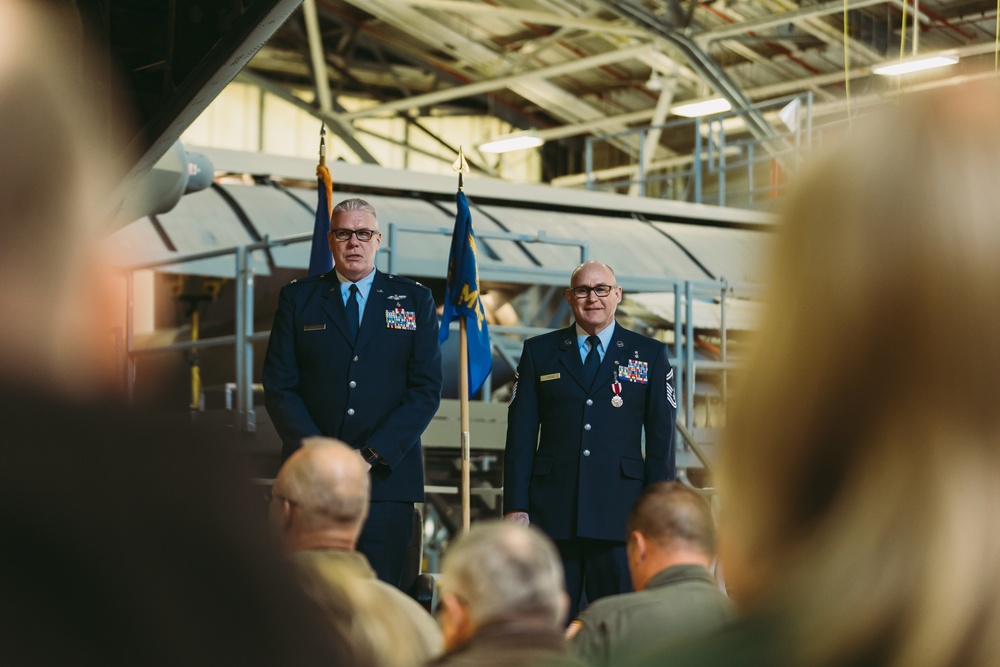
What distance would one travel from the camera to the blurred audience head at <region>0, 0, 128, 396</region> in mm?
708

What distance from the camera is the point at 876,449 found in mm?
972

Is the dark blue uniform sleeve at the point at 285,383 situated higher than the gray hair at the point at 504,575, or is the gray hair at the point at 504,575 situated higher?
the dark blue uniform sleeve at the point at 285,383

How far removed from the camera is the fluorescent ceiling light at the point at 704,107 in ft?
66.4

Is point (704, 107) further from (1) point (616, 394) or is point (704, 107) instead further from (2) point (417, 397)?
(2) point (417, 397)

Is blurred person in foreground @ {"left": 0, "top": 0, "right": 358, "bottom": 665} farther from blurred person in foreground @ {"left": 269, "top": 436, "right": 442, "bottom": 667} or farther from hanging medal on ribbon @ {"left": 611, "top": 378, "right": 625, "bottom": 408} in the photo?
hanging medal on ribbon @ {"left": 611, "top": 378, "right": 625, "bottom": 408}

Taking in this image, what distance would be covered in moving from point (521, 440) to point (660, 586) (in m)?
2.77

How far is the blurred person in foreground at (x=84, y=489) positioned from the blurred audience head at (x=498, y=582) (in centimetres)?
136

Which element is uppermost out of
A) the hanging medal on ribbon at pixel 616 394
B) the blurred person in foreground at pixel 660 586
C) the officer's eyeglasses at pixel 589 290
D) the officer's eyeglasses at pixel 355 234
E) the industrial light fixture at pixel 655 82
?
the industrial light fixture at pixel 655 82

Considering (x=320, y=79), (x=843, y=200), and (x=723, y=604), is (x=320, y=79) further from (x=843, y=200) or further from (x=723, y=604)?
(x=843, y=200)

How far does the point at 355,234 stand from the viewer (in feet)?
18.0

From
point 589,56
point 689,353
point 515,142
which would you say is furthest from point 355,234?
point 589,56

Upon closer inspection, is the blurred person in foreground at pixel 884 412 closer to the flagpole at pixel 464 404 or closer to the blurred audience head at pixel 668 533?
the blurred audience head at pixel 668 533

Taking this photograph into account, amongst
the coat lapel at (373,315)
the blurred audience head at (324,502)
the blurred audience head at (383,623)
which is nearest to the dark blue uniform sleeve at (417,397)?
the coat lapel at (373,315)

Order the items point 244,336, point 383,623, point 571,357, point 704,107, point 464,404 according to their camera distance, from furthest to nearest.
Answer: point 704,107 < point 244,336 < point 464,404 < point 571,357 < point 383,623
